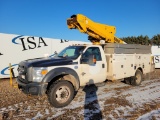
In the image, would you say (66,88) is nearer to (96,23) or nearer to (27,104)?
(27,104)

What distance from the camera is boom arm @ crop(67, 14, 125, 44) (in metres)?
8.98

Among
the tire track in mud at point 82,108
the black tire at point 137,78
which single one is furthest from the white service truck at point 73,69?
the tire track in mud at point 82,108

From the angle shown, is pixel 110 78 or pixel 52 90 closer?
pixel 52 90

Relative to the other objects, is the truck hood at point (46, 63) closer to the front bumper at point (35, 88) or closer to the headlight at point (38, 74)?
the headlight at point (38, 74)

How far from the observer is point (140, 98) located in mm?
7406

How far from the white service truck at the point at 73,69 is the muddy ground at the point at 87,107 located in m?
0.53

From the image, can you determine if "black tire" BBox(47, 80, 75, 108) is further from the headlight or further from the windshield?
the windshield

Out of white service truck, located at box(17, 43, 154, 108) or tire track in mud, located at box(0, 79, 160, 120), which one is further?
white service truck, located at box(17, 43, 154, 108)

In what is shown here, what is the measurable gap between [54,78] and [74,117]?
1.71 m

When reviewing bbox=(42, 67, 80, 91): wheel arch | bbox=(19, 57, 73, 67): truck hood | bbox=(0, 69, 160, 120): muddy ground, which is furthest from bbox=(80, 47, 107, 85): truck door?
bbox=(0, 69, 160, 120): muddy ground

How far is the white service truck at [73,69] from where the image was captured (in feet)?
19.6

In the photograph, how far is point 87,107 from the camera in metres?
6.21

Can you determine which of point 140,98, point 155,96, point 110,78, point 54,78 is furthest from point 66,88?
point 155,96

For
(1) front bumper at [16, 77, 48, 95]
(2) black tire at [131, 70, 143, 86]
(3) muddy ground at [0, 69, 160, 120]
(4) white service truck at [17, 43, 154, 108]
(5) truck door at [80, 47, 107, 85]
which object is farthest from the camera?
(2) black tire at [131, 70, 143, 86]
